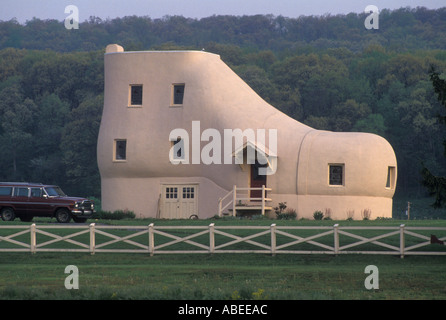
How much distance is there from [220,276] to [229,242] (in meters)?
6.11

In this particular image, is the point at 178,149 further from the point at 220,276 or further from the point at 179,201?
the point at 220,276

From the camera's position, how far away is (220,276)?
90.1 ft

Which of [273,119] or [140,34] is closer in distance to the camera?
[273,119]

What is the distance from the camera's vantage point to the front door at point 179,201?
169ft

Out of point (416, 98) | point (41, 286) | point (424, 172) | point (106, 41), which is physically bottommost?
point (41, 286)

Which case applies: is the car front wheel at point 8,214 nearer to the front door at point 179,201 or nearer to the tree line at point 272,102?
the front door at point 179,201

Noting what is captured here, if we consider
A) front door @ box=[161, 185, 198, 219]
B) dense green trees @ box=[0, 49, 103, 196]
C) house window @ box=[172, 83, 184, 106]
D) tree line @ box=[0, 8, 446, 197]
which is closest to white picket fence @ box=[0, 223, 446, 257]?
front door @ box=[161, 185, 198, 219]

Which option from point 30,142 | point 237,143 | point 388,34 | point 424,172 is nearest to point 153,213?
point 237,143

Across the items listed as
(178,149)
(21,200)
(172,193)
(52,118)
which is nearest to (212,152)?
(178,149)

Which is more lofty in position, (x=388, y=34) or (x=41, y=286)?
(x=388, y=34)

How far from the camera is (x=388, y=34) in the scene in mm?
142500
